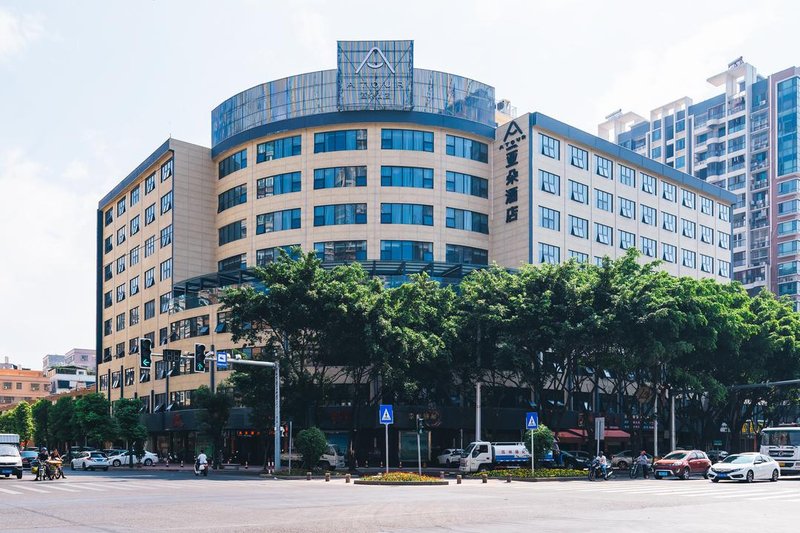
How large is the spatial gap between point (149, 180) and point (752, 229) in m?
82.9

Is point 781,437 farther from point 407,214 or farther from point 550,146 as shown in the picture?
point 550,146

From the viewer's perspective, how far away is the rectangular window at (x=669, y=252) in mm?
83944

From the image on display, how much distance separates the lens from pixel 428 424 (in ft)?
192

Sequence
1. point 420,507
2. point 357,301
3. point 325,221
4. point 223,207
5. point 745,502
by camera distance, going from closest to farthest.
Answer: point 420,507 < point 745,502 < point 357,301 < point 325,221 < point 223,207

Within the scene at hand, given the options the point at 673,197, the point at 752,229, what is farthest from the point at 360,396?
the point at 752,229

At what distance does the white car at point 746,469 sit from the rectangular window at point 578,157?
3877 cm

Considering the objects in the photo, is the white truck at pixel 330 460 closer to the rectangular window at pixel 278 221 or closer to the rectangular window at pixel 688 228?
the rectangular window at pixel 278 221

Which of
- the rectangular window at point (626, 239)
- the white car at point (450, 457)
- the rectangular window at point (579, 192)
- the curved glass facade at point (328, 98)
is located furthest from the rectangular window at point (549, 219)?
the white car at point (450, 457)

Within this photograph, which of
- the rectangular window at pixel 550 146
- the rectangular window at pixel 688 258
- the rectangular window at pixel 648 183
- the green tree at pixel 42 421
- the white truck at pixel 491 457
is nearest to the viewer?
the white truck at pixel 491 457

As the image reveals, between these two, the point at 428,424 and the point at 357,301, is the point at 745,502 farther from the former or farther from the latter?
the point at 428,424

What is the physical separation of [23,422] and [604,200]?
7952 cm

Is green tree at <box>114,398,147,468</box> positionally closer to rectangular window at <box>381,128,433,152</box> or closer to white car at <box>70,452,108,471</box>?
white car at <box>70,452,108,471</box>

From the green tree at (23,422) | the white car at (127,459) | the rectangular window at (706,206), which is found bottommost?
the green tree at (23,422)

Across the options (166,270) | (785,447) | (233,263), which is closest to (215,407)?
(233,263)
